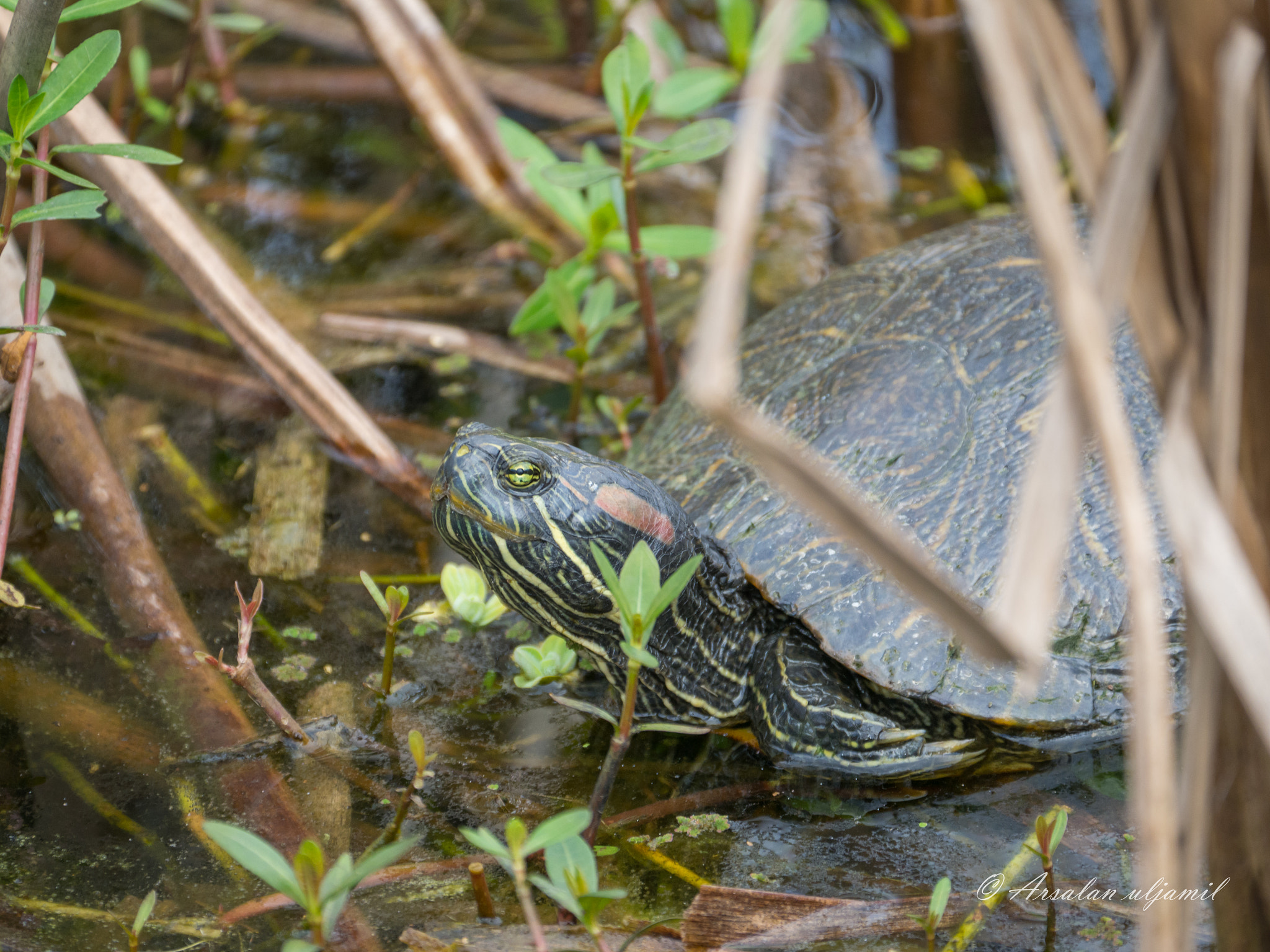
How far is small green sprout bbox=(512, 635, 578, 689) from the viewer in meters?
2.85

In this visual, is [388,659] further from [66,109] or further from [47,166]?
[66,109]

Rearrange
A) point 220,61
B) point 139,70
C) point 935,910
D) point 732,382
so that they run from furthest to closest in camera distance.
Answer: point 220,61 → point 139,70 → point 935,910 → point 732,382

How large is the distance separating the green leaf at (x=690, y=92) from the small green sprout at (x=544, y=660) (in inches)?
71.1

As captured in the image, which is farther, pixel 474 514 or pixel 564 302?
pixel 564 302

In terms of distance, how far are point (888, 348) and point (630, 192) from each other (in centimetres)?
95

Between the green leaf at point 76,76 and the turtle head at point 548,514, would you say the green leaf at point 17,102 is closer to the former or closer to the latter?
the green leaf at point 76,76

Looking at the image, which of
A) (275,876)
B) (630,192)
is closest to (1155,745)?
(275,876)

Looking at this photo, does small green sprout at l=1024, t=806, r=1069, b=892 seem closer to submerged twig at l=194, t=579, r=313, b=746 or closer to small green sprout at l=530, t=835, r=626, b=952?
small green sprout at l=530, t=835, r=626, b=952

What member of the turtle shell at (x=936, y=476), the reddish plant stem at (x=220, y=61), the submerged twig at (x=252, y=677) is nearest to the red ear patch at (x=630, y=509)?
the turtle shell at (x=936, y=476)

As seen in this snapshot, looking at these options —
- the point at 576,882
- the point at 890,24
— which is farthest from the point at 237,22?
the point at 576,882

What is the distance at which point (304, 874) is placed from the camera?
1714 millimetres

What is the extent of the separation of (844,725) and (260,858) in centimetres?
149

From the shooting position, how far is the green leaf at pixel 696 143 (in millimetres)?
3033

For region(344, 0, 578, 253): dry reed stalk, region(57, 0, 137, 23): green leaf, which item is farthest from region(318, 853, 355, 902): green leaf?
region(344, 0, 578, 253): dry reed stalk
